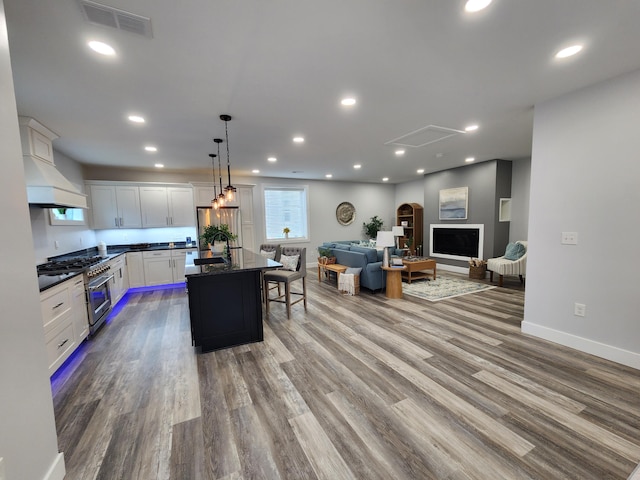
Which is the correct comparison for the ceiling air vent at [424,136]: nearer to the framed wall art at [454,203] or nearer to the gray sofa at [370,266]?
the gray sofa at [370,266]

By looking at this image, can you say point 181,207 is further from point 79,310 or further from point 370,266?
point 370,266

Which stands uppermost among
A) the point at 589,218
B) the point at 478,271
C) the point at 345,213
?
the point at 345,213

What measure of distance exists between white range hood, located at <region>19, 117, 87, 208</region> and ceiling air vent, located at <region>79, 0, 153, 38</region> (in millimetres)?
2367

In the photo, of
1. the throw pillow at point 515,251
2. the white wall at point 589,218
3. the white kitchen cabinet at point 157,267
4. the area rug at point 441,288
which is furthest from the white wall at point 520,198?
the white kitchen cabinet at point 157,267

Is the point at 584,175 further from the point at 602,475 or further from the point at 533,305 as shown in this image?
the point at 602,475

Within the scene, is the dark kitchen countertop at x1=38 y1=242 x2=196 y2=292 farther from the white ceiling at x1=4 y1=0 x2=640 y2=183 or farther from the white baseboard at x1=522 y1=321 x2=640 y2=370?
the white baseboard at x1=522 y1=321 x2=640 y2=370

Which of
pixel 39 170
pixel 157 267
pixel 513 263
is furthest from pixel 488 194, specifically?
pixel 39 170

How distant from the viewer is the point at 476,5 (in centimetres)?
158

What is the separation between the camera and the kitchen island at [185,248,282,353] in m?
2.91

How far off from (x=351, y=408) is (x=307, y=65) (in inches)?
109

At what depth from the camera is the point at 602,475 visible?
1436 millimetres

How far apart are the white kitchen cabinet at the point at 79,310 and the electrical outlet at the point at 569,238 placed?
216 inches

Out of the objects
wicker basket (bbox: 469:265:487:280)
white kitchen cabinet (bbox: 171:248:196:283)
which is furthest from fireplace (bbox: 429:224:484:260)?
white kitchen cabinet (bbox: 171:248:196:283)

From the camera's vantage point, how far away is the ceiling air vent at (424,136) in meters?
3.81
